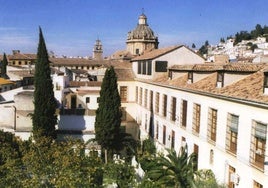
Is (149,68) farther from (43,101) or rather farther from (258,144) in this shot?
(258,144)

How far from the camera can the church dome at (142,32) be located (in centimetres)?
8919

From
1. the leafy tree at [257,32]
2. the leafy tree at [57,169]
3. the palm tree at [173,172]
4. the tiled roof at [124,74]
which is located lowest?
the palm tree at [173,172]

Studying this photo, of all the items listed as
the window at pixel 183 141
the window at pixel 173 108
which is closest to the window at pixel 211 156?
the window at pixel 183 141

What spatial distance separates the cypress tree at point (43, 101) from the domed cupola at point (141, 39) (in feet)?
171

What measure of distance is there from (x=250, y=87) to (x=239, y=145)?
320 cm

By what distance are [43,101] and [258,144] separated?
82.1 ft

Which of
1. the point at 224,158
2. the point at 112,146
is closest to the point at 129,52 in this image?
the point at 112,146

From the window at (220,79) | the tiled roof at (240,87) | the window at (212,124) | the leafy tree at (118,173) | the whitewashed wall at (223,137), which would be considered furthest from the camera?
the leafy tree at (118,173)

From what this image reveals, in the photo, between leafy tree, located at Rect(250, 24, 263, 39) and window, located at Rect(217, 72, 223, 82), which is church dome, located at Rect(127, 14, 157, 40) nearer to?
window, located at Rect(217, 72, 223, 82)

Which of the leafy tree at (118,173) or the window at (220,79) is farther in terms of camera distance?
the leafy tree at (118,173)

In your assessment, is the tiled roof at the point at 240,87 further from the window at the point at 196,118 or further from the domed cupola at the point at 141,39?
the domed cupola at the point at 141,39

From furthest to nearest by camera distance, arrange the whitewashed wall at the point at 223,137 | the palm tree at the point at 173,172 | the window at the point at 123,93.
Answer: the window at the point at 123,93
the palm tree at the point at 173,172
the whitewashed wall at the point at 223,137

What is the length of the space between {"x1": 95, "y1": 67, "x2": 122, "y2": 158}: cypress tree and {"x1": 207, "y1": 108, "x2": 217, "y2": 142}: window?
44.9 ft

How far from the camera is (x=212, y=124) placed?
22969 millimetres
